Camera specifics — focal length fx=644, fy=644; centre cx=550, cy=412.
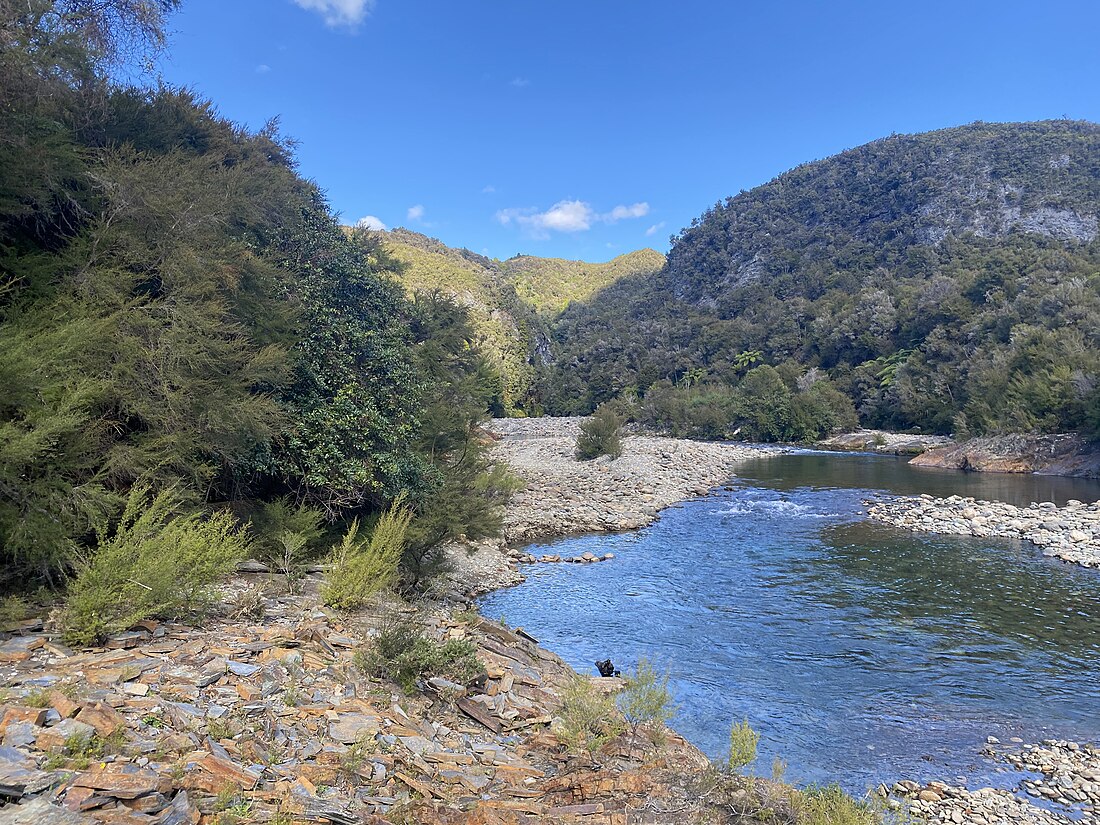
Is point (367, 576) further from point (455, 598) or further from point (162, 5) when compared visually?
point (162, 5)

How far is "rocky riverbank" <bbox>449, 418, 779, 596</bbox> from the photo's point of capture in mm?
16875

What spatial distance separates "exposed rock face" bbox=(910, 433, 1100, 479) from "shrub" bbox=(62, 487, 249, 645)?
116ft

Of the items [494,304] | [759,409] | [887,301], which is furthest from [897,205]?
[494,304]

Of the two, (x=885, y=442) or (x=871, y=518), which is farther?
(x=885, y=442)

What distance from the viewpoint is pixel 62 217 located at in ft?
29.6

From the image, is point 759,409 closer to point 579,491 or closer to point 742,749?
point 579,491

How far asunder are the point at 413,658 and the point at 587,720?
186 cm

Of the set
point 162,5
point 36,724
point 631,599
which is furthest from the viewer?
point 631,599

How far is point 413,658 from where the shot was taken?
6.59m

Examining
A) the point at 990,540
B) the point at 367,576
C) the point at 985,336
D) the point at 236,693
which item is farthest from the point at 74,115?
the point at 985,336

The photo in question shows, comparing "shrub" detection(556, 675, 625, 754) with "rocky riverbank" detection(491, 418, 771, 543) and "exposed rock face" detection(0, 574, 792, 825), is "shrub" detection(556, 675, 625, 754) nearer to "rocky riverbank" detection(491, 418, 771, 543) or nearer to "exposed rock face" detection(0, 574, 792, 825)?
"exposed rock face" detection(0, 574, 792, 825)

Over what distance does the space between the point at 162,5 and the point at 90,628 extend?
909cm

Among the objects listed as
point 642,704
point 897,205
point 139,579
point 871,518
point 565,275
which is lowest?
point 871,518

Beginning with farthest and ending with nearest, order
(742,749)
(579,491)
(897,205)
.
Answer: (897,205) → (579,491) → (742,749)
